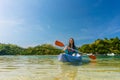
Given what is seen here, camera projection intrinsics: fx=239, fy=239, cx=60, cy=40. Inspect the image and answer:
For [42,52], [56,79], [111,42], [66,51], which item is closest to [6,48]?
[42,52]

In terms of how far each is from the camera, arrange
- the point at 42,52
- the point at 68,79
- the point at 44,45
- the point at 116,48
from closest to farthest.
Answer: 1. the point at 68,79
2. the point at 116,48
3. the point at 42,52
4. the point at 44,45

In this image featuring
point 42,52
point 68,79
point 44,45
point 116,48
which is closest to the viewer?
point 68,79

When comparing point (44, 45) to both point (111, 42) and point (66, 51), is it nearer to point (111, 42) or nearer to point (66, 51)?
point (111, 42)

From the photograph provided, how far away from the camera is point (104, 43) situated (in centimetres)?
10669

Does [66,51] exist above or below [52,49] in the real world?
below

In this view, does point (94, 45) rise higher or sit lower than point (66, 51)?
higher

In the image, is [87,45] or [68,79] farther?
[87,45]

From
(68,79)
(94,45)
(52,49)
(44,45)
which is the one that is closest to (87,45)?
(94,45)

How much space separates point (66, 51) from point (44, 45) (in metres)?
129

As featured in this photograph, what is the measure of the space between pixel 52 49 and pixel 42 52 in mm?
5716

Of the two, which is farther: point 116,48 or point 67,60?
point 116,48

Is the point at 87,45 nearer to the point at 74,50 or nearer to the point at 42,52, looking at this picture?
the point at 42,52

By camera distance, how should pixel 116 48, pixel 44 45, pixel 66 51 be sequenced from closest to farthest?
pixel 66 51
pixel 116 48
pixel 44 45

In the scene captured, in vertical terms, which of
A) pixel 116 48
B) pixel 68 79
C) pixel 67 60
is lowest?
pixel 68 79
